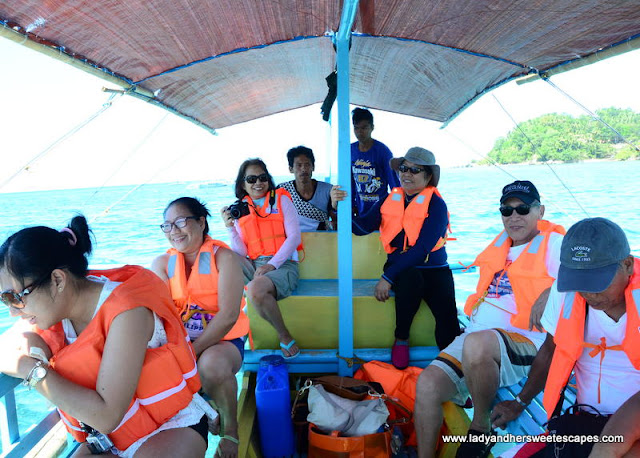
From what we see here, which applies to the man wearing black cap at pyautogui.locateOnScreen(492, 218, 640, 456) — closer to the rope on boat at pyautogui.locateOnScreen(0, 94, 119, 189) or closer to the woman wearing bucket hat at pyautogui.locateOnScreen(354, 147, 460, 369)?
the woman wearing bucket hat at pyautogui.locateOnScreen(354, 147, 460, 369)

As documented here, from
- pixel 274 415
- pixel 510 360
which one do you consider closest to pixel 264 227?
pixel 274 415

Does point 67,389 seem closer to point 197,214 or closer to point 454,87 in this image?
point 197,214

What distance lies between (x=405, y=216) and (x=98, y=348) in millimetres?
2027

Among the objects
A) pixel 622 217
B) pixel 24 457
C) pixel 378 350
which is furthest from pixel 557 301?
pixel 622 217

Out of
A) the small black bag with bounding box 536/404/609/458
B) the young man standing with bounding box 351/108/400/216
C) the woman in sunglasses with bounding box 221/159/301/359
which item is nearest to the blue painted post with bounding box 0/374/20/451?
the woman in sunglasses with bounding box 221/159/301/359

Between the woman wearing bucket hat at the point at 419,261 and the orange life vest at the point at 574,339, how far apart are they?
3.59ft

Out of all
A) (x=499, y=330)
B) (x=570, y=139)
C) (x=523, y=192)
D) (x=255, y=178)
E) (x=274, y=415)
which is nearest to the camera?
(x=499, y=330)

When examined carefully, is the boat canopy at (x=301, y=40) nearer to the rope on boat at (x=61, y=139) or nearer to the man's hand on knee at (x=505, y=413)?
the rope on boat at (x=61, y=139)

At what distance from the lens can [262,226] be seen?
9.75 ft

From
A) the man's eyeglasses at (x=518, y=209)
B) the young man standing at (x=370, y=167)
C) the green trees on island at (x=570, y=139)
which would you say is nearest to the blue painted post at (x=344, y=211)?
the man's eyeglasses at (x=518, y=209)

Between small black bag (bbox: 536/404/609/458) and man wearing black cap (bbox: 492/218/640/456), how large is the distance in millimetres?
27

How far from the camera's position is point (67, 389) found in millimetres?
1116

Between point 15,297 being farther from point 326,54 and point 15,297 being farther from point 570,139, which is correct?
point 570,139

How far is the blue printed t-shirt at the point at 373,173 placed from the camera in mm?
3916
